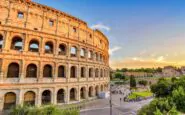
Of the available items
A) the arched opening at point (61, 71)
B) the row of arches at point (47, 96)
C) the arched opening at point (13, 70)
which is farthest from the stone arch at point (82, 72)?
the arched opening at point (13, 70)

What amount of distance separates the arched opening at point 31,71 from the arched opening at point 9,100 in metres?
3.64

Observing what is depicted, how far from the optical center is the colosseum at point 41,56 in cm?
2217

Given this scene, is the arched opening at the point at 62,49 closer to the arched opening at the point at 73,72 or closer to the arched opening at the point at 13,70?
the arched opening at the point at 73,72

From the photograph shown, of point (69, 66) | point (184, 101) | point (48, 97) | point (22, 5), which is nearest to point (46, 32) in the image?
point (22, 5)

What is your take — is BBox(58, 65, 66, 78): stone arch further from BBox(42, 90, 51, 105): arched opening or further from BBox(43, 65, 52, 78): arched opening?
BBox(42, 90, 51, 105): arched opening

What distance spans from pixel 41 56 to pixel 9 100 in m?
8.30

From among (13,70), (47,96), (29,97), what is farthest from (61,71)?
(13,70)

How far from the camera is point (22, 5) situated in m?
24.1

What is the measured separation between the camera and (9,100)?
22156 mm

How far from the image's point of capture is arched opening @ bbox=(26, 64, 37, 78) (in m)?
24.3

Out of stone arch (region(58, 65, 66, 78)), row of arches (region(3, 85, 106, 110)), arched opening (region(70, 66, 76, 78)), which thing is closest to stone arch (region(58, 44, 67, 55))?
stone arch (region(58, 65, 66, 78))

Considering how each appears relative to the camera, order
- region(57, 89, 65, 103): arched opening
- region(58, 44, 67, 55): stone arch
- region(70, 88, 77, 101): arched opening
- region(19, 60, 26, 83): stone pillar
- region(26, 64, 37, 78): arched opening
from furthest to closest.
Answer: region(70, 88, 77, 101): arched opening → region(58, 44, 67, 55): stone arch → region(57, 89, 65, 103): arched opening → region(26, 64, 37, 78): arched opening → region(19, 60, 26, 83): stone pillar

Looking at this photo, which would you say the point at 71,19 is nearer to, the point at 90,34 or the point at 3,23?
the point at 90,34

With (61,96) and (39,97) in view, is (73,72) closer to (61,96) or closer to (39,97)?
(61,96)
